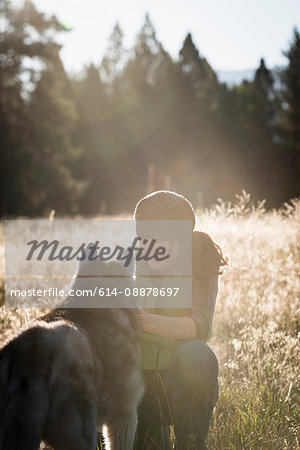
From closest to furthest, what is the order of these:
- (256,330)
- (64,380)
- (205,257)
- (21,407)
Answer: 1. (21,407)
2. (64,380)
3. (205,257)
4. (256,330)

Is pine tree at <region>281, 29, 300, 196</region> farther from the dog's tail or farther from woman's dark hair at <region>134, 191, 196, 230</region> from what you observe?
the dog's tail

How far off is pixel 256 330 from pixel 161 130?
30004 mm

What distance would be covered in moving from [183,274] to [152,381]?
0.69 metres

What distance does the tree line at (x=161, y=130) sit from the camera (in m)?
23.6

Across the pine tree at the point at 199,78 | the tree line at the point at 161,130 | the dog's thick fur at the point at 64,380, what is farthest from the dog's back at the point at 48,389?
the pine tree at the point at 199,78

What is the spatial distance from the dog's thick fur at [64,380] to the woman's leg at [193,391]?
0.32 meters

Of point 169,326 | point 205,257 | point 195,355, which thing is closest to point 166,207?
point 205,257

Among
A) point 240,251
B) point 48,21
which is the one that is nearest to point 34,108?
point 48,21

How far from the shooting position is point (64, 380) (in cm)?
157

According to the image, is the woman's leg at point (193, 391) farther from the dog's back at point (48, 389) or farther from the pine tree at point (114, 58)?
the pine tree at point (114, 58)

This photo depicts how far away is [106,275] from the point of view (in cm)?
224

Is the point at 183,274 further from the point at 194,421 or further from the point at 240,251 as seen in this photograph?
the point at 240,251

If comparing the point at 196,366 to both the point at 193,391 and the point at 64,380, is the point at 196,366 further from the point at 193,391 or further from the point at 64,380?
the point at 64,380

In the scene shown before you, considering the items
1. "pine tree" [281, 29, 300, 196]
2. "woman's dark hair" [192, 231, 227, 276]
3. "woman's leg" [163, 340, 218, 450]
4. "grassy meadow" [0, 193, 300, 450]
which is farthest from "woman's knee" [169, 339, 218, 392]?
"pine tree" [281, 29, 300, 196]
